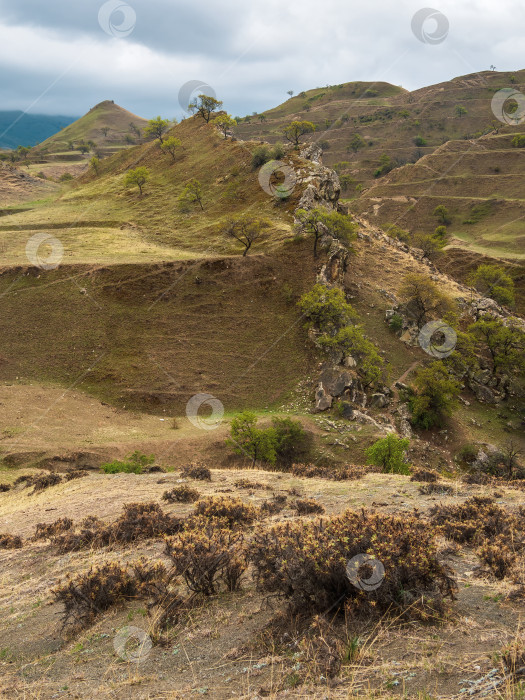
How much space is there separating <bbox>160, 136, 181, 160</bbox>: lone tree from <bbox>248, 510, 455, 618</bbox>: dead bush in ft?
248

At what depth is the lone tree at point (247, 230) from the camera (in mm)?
40469

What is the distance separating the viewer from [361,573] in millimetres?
4664

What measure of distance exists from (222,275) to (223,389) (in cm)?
1286

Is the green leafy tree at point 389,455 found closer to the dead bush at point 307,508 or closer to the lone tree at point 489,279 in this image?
the dead bush at point 307,508

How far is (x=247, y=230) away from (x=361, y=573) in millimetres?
39159

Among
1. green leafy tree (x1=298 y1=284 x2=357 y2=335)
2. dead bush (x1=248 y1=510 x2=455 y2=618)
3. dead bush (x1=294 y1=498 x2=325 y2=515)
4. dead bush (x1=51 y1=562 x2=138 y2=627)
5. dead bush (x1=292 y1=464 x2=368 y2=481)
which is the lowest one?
dead bush (x1=292 y1=464 x2=368 y2=481)

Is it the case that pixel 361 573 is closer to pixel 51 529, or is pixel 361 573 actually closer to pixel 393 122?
pixel 51 529

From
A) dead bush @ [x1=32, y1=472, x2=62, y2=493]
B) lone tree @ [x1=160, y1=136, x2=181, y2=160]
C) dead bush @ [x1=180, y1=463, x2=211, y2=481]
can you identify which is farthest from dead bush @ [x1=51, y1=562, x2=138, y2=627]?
lone tree @ [x1=160, y1=136, x2=181, y2=160]

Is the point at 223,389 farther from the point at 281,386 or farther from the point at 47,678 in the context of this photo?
the point at 47,678

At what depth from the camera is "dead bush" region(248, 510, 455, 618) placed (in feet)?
14.7

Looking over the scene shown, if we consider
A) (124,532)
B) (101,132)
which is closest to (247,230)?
(124,532)

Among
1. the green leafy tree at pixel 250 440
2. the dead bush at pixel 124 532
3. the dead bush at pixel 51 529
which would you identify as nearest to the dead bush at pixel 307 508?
the dead bush at pixel 124 532

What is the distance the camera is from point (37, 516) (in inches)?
485

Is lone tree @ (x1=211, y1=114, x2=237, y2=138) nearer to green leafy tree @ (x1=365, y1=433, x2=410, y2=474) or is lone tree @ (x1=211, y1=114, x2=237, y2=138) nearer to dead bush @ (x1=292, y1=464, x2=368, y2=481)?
green leafy tree @ (x1=365, y1=433, x2=410, y2=474)
